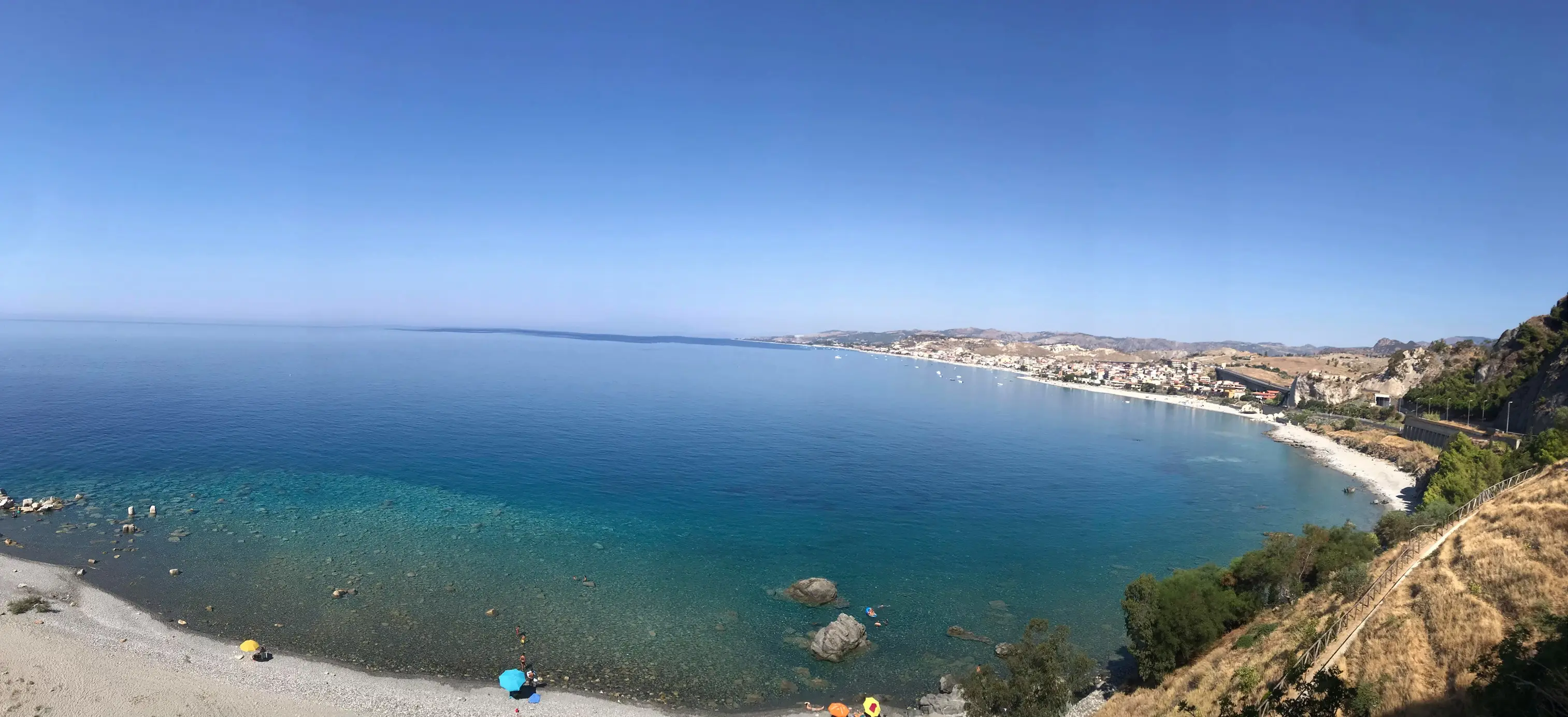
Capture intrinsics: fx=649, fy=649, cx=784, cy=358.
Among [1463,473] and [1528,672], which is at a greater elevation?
[1528,672]

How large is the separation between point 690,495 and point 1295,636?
112 feet

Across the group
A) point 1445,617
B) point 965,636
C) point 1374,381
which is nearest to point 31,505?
point 965,636

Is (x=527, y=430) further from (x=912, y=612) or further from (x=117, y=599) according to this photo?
(x=912, y=612)

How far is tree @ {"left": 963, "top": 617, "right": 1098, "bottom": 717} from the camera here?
17.7 m

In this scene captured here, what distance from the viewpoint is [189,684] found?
20188 millimetres

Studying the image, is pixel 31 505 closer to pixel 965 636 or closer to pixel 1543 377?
pixel 965 636

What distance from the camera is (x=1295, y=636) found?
55.0 ft

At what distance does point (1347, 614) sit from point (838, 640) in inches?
585

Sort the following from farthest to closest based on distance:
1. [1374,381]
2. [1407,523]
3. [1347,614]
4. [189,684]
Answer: [1374,381], [1407,523], [189,684], [1347,614]

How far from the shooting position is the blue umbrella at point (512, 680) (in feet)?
67.4

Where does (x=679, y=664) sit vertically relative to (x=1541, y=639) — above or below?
below

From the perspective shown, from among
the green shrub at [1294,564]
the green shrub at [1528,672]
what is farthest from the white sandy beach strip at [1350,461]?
the green shrub at [1528,672]

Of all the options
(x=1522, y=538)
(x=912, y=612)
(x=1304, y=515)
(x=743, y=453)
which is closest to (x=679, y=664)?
(x=912, y=612)

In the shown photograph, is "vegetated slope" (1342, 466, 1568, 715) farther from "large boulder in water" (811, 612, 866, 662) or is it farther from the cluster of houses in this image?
the cluster of houses
